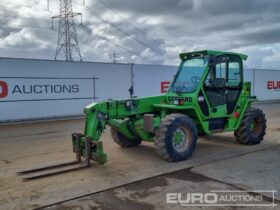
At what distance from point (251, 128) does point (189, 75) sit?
7.48 ft

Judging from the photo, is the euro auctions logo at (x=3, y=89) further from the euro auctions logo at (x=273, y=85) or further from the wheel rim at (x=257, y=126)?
the euro auctions logo at (x=273, y=85)

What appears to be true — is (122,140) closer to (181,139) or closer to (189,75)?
(181,139)

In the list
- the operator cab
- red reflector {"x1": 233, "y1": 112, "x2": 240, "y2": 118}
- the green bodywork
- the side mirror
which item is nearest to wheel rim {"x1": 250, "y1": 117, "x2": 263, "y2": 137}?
red reflector {"x1": 233, "y1": 112, "x2": 240, "y2": 118}

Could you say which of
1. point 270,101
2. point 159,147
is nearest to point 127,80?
point 159,147

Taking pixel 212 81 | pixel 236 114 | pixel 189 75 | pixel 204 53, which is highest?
pixel 204 53

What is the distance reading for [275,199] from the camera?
4492mm

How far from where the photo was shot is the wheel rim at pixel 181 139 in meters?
6.43

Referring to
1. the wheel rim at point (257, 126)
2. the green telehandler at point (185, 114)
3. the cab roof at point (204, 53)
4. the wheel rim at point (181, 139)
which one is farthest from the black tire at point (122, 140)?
the wheel rim at point (257, 126)

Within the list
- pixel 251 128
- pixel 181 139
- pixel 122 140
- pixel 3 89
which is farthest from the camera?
pixel 3 89

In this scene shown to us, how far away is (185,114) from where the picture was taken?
711cm

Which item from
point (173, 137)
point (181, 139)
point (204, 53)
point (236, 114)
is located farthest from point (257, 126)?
point (173, 137)

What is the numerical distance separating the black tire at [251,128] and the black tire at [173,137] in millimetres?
1908

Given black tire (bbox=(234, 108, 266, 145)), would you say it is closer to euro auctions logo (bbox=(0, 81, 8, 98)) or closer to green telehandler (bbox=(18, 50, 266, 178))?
green telehandler (bbox=(18, 50, 266, 178))

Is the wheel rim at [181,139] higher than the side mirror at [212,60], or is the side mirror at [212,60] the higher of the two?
the side mirror at [212,60]
